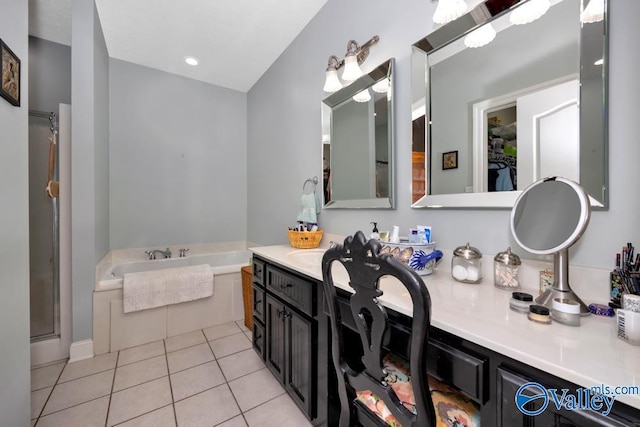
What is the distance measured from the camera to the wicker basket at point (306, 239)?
204cm

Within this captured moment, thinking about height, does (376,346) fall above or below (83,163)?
below

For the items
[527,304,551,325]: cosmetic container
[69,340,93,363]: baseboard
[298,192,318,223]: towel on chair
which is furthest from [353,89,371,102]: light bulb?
[69,340,93,363]: baseboard

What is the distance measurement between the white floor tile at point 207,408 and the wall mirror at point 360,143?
4.80 ft

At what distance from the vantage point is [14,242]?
1.06 m

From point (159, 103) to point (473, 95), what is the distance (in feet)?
11.0

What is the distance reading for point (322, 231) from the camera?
2131 mm

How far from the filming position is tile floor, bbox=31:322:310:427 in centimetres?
144

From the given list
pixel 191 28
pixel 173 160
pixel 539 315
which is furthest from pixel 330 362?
pixel 173 160

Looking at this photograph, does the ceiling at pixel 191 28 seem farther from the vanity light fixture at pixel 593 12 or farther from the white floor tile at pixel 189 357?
the white floor tile at pixel 189 357

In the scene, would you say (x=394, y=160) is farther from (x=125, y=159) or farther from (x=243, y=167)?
(x=125, y=159)

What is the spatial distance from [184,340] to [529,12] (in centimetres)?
315

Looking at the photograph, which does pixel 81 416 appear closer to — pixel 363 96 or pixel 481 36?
pixel 363 96

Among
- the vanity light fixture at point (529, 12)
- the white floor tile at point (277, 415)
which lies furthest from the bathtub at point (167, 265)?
the vanity light fixture at point (529, 12)

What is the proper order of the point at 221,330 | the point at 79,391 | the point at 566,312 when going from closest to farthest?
the point at 566,312 < the point at 79,391 < the point at 221,330
